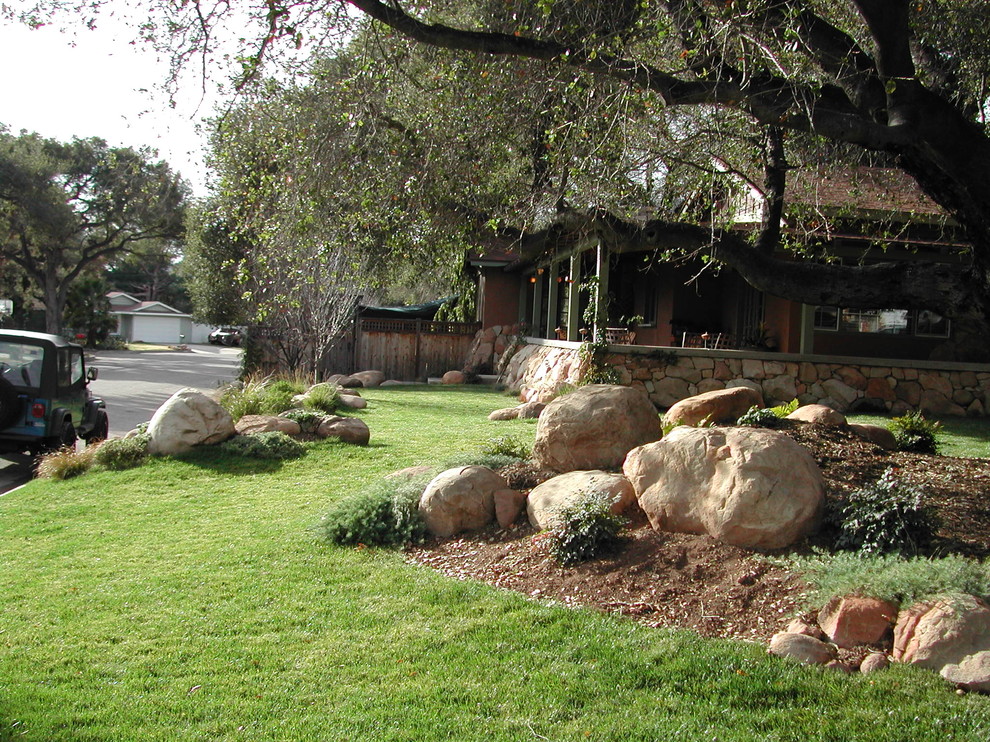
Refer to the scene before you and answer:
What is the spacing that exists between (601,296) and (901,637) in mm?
10833

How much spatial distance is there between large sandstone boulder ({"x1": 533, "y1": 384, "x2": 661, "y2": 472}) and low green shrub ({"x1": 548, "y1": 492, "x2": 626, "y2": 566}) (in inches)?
59.1

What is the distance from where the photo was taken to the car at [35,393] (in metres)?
10.7

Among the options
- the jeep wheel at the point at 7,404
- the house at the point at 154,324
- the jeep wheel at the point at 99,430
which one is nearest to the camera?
the jeep wheel at the point at 7,404

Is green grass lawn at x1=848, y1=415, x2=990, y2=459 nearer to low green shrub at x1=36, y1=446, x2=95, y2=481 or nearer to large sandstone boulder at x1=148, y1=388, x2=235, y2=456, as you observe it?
large sandstone boulder at x1=148, y1=388, x2=235, y2=456

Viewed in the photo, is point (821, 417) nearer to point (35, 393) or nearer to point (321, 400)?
point (321, 400)

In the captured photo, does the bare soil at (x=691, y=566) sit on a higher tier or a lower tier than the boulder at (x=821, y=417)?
lower

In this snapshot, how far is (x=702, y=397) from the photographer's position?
30.3 ft

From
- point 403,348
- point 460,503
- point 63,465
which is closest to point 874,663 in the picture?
point 460,503

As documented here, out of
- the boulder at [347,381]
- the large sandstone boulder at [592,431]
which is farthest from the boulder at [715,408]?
the boulder at [347,381]

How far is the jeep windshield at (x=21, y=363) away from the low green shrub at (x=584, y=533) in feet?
26.5

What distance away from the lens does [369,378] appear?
73.0 feet

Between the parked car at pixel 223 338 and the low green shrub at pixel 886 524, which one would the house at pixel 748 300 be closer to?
the low green shrub at pixel 886 524

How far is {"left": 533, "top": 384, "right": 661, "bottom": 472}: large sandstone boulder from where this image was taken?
7.53 metres

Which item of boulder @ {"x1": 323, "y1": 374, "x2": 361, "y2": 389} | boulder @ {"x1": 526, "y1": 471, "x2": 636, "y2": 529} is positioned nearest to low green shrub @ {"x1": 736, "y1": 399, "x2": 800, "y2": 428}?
boulder @ {"x1": 526, "y1": 471, "x2": 636, "y2": 529}
